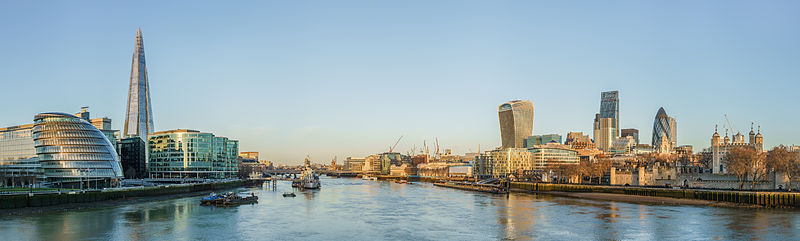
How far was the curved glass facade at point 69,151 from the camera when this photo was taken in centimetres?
10519

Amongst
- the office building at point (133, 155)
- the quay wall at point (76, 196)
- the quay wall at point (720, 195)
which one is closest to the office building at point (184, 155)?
the office building at point (133, 155)

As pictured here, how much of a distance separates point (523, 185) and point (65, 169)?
337 ft

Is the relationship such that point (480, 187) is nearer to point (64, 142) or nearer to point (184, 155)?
point (184, 155)

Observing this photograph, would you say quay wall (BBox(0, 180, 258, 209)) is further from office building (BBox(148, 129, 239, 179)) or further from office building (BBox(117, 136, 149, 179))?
office building (BBox(117, 136, 149, 179))

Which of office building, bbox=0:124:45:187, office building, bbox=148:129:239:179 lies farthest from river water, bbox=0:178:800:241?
office building, bbox=148:129:239:179

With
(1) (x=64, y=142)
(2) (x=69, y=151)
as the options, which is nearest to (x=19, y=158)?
(1) (x=64, y=142)

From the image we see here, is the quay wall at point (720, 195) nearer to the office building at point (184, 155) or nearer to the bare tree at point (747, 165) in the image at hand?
the bare tree at point (747, 165)

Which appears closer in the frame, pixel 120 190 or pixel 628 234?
pixel 628 234

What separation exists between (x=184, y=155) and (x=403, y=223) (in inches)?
4979

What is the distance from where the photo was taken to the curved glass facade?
345ft

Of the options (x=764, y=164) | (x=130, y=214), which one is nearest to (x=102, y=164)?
(x=130, y=214)

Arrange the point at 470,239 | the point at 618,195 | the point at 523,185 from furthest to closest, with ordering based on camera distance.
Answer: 1. the point at 523,185
2. the point at 618,195
3. the point at 470,239

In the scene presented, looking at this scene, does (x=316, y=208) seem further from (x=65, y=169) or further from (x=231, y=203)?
(x=65, y=169)

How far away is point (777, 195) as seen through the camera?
80500mm
